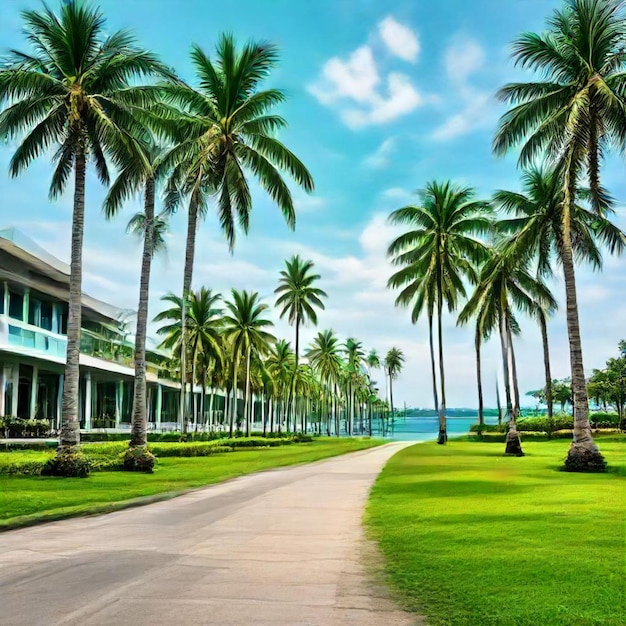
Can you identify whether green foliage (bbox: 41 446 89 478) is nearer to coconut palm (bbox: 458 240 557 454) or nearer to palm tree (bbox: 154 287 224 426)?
coconut palm (bbox: 458 240 557 454)

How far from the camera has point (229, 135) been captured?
82.3 ft

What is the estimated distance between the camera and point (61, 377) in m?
38.6

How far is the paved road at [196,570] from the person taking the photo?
5160mm

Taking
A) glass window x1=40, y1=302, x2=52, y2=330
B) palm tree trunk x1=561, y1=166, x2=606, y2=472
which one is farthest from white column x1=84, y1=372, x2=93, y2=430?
palm tree trunk x1=561, y1=166, x2=606, y2=472

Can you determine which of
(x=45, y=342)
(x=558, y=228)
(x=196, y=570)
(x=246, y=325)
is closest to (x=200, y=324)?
(x=246, y=325)

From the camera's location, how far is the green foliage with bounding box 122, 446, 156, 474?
65.0 feet

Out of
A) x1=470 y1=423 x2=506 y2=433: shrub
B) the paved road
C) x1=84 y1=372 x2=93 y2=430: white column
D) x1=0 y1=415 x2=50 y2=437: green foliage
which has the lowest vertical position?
the paved road

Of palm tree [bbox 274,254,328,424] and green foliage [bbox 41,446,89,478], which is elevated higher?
palm tree [bbox 274,254,328,424]

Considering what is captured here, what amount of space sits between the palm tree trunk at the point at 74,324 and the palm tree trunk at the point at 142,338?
2967mm

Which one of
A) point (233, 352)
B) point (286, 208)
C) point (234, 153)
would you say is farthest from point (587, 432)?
point (233, 352)

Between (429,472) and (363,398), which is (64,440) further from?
(363,398)

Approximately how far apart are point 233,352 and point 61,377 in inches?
677

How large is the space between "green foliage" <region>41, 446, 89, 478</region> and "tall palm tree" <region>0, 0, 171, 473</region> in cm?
7

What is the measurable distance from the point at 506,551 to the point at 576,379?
44.7ft
